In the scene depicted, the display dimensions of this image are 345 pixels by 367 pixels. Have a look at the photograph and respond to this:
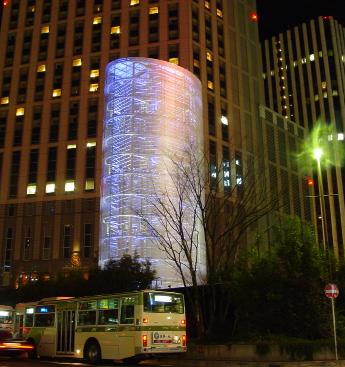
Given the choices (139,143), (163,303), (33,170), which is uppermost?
(33,170)

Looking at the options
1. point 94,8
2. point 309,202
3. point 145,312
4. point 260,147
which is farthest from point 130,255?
point 309,202

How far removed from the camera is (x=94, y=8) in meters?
79.2

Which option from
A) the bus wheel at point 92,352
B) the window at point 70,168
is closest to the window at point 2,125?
the window at point 70,168

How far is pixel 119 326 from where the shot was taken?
20.8m

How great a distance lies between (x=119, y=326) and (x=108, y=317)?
891 millimetres

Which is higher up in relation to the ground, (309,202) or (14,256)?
(309,202)

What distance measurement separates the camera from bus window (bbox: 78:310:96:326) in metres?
22.3

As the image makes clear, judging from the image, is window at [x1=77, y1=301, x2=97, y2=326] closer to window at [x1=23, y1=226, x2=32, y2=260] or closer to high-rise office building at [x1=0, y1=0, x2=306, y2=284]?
high-rise office building at [x1=0, y1=0, x2=306, y2=284]

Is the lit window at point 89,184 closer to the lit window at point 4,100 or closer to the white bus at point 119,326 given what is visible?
the lit window at point 4,100

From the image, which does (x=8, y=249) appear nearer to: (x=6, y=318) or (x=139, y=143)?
(x=139, y=143)

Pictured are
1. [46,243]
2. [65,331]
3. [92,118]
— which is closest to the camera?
[65,331]

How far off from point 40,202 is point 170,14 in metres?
33.6

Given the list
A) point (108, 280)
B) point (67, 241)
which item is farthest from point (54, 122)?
point (108, 280)

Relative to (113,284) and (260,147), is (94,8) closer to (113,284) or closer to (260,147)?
(260,147)
